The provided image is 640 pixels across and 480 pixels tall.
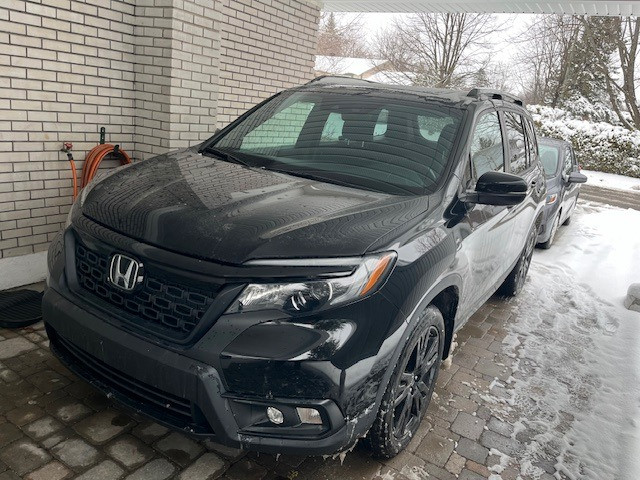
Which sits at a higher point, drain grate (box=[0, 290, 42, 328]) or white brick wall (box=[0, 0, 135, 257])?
white brick wall (box=[0, 0, 135, 257])

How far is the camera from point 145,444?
2.56 metres

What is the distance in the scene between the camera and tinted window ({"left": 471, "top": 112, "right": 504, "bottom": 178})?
325 centimetres

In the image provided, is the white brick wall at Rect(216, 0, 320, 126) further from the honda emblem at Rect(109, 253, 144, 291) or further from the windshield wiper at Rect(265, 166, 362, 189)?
the honda emblem at Rect(109, 253, 144, 291)

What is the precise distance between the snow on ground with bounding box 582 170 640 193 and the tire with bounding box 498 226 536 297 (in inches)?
561

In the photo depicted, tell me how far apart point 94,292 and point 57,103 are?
2.44 m

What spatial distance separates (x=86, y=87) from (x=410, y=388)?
3548 millimetres

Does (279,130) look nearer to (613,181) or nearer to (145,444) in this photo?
(145,444)

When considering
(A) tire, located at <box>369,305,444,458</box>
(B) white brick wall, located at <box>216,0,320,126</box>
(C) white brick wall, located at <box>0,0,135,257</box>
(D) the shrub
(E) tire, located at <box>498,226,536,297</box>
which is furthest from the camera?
(D) the shrub

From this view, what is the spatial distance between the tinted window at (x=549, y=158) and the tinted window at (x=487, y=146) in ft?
14.3

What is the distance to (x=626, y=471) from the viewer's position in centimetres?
283

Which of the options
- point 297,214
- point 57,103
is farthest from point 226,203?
→ point 57,103

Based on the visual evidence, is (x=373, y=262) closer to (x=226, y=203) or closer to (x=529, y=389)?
(x=226, y=203)

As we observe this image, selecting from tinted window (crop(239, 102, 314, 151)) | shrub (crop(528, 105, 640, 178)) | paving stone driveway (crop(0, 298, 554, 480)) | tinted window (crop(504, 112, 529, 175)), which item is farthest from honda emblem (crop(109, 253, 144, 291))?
shrub (crop(528, 105, 640, 178))

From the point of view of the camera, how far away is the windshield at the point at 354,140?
297 centimetres
